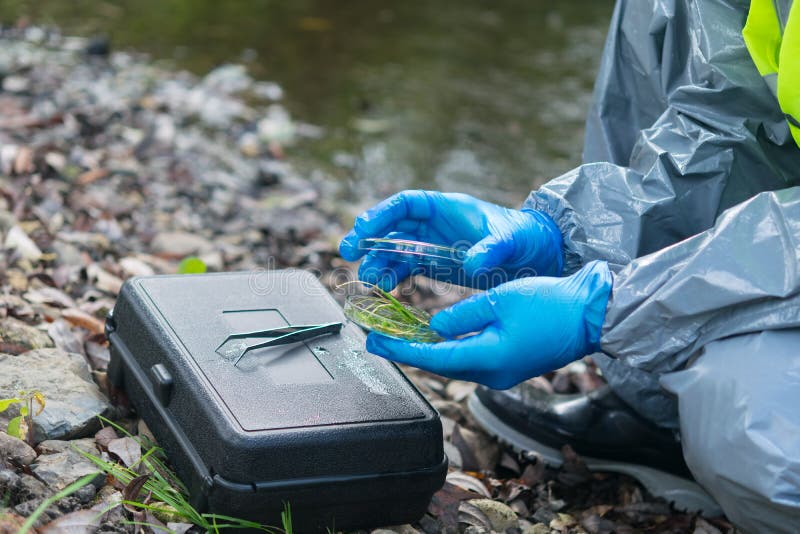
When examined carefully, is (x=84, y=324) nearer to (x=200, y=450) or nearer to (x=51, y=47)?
(x=200, y=450)

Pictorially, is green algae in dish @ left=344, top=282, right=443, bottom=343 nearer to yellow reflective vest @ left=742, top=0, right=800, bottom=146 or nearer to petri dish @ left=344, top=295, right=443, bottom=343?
petri dish @ left=344, top=295, right=443, bottom=343

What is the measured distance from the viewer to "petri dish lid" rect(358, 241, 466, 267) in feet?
5.98

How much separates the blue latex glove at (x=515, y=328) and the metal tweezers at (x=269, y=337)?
12 cm

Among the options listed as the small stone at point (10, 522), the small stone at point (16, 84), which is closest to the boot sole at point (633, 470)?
the small stone at point (10, 522)

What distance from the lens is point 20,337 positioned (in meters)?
1.96

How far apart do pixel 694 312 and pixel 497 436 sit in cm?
72

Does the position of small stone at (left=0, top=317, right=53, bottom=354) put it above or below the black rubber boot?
above

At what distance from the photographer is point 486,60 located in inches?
216

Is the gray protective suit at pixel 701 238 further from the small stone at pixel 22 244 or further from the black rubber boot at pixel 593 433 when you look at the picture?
the small stone at pixel 22 244

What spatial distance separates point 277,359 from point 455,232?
0.56m

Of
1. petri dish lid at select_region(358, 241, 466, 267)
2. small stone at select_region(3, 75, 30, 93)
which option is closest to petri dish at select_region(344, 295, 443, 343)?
petri dish lid at select_region(358, 241, 466, 267)

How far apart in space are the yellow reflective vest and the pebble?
1.46 metres

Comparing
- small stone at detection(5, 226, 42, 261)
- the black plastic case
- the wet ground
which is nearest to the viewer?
the black plastic case

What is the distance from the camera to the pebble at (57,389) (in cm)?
170
